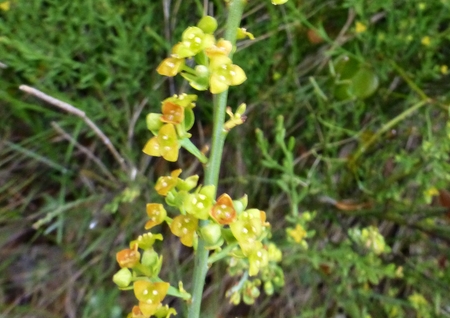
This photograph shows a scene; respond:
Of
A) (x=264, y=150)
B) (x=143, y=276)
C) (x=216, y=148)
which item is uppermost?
(x=216, y=148)

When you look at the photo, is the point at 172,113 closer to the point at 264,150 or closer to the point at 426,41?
the point at 264,150

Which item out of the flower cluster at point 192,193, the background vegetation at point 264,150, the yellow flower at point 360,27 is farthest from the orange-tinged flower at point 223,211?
the yellow flower at point 360,27

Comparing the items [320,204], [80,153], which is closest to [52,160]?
[80,153]

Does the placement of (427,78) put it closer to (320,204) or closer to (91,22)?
(320,204)

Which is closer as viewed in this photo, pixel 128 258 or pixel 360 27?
pixel 128 258

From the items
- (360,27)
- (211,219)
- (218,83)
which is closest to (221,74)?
(218,83)

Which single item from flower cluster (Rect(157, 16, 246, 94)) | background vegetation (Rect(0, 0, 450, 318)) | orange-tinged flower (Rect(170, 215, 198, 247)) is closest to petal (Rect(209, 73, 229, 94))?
flower cluster (Rect(157, 16, 246, 94))

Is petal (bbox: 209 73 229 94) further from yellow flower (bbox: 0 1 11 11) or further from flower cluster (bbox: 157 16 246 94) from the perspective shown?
yellow flower (bbox: 0 1 11 11)
